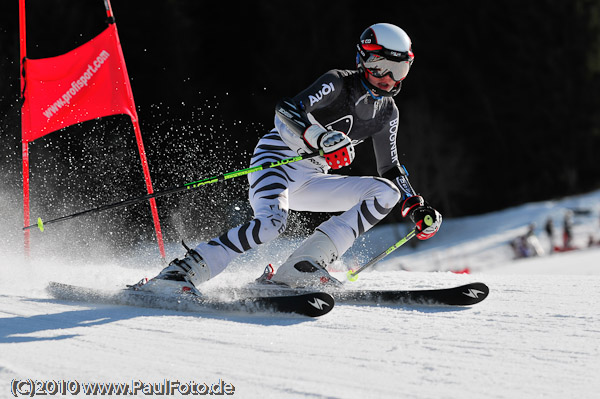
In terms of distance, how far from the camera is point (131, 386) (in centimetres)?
201

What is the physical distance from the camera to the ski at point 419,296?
131 inches

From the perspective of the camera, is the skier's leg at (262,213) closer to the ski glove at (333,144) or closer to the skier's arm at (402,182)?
the ski glove at (333,144)

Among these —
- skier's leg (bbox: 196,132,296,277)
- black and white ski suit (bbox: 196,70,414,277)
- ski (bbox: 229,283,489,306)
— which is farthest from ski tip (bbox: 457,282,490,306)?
skier's leg (bbox: 196,132,296,277)

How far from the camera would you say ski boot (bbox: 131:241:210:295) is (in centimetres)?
335

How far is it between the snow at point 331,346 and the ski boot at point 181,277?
209 millimetres

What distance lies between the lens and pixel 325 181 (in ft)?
13.0

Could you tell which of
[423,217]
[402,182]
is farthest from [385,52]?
[423,217]

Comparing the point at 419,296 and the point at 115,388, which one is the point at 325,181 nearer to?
the point at 419,296

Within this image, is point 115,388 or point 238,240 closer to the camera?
point 115,388

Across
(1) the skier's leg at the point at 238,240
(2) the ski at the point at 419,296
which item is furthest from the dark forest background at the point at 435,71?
(2) the ski at the point at 419,296

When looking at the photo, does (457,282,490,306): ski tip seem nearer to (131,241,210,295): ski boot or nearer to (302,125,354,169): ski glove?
(302,125,354,169): ski glove

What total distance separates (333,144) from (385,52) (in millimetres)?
711

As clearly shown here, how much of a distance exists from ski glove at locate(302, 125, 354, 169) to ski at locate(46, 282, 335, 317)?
741 millimetres

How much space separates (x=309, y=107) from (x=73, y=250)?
16.7ft
